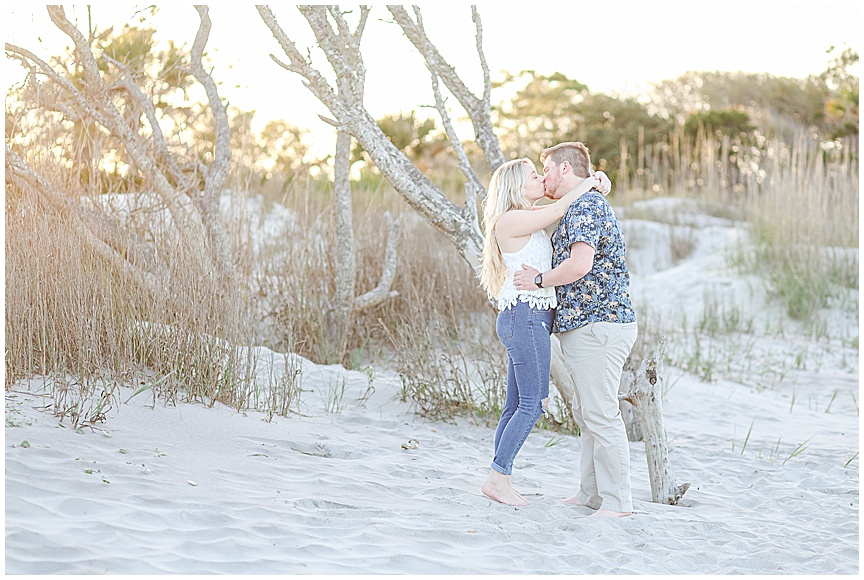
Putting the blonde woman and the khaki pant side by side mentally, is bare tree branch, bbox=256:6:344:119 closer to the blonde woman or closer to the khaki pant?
the blonde woman

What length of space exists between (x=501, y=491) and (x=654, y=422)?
83 cm

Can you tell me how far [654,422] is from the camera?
165 inches

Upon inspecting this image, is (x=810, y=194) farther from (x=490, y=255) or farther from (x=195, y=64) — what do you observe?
(x=490, y=255)

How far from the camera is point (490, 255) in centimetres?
388

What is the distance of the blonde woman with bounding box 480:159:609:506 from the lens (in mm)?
3711

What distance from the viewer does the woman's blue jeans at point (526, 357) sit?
3711 millimetres

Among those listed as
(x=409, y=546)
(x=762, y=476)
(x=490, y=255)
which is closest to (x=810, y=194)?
(x=762, y=476)

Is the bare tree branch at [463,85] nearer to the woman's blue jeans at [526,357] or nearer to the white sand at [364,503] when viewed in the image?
the white sand at [364,503]

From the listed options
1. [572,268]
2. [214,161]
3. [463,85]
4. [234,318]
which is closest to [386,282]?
[214,161]

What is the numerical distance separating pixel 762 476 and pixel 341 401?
2524mm

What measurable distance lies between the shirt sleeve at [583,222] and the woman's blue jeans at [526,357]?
1.10 ft

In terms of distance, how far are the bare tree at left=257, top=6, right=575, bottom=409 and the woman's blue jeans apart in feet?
3.85

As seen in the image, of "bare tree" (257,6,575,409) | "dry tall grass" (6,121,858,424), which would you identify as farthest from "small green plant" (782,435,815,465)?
"dry tall grass" (6,121,858,424)

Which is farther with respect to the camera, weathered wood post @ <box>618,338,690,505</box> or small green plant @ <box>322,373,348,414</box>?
small green plant @ <box>322,373,348,414</box>
